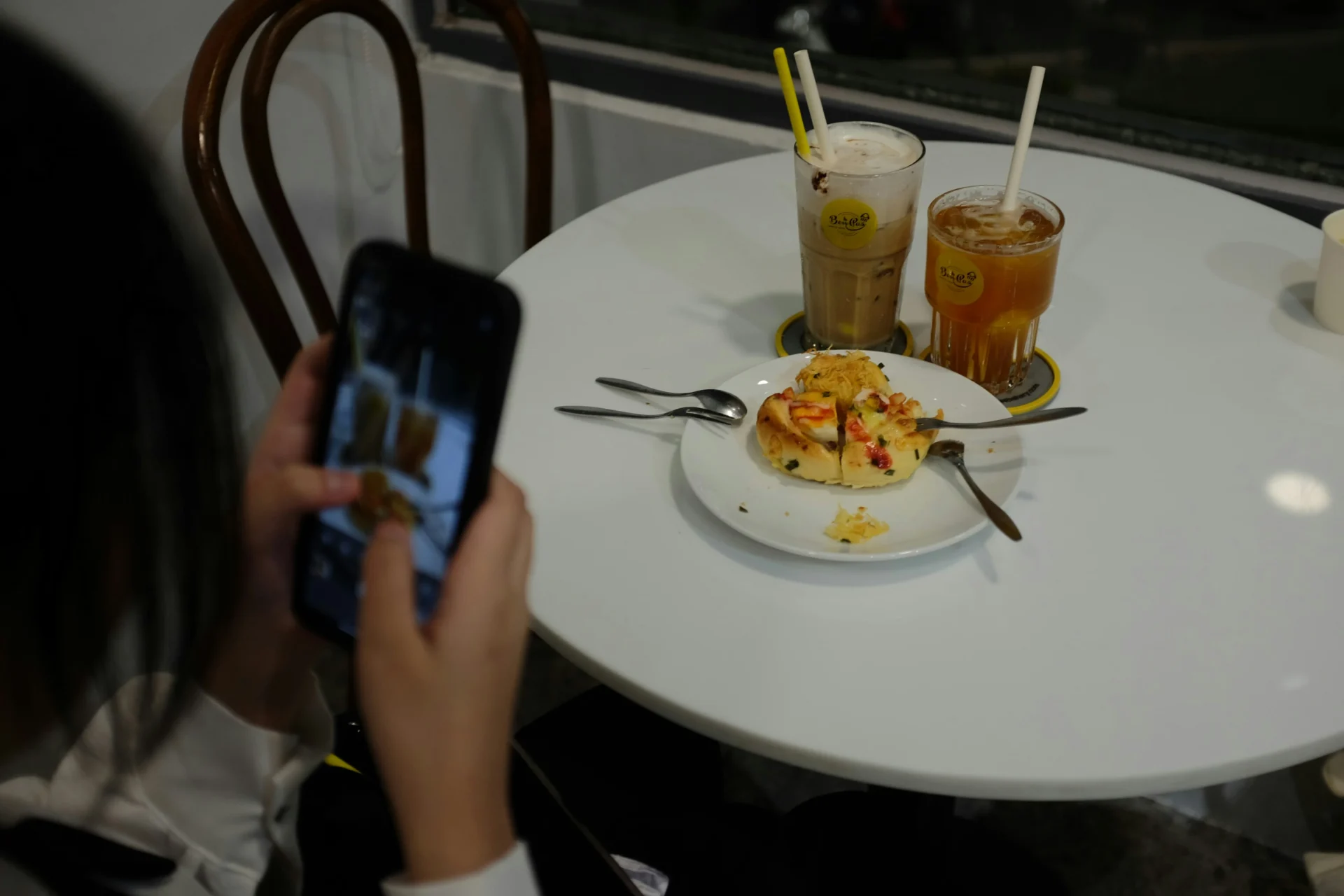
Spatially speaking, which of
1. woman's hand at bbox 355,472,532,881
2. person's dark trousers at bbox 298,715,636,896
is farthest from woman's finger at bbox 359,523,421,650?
person's dark trousers at bbox 298,715,636,896

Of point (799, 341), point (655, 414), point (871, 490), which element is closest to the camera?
point (871, 490)

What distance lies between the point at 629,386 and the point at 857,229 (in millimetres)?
249

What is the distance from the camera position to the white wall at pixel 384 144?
1.50 meters

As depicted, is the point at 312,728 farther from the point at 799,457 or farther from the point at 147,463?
the point at 799,457

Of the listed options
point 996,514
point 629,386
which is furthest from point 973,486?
point 629,386

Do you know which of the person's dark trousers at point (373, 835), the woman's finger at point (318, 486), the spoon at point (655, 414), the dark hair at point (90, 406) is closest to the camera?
the dark hair at point (90, 406)

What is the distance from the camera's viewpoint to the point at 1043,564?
76 centimetres

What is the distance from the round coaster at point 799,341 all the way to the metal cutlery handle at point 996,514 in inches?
9.9

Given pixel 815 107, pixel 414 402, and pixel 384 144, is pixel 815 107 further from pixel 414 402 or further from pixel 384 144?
pixel 384 144

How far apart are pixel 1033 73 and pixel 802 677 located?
1.83 feet

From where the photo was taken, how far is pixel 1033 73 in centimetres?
90

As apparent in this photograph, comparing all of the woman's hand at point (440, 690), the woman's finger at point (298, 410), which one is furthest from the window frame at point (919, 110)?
the woman's hand at point (440, 690)

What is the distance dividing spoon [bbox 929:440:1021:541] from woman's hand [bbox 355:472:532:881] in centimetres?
36

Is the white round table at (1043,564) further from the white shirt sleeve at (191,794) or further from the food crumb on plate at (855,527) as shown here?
the white shirt sleeve at (191,794)
